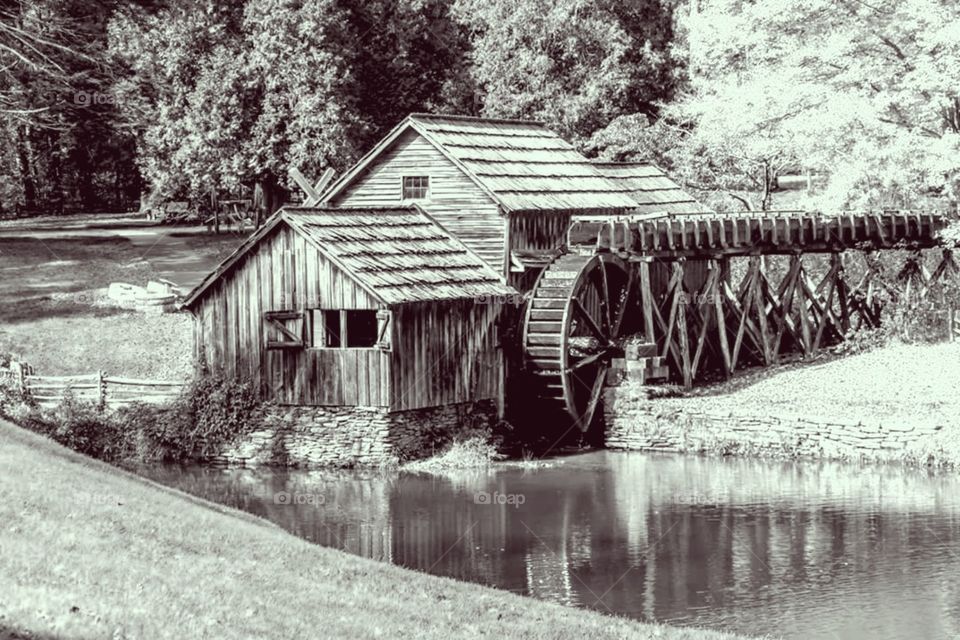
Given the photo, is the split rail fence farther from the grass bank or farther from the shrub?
the grass bank

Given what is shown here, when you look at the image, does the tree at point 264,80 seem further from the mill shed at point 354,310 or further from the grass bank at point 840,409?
the grass bank at point 840,409

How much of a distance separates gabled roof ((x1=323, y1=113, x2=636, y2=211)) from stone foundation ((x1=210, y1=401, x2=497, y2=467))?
5397mm

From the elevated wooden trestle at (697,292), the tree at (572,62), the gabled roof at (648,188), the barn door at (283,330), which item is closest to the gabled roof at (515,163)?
the gabled roof at (648,188)

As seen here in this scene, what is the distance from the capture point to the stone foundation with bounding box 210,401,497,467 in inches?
1105

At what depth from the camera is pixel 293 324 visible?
96.4ft

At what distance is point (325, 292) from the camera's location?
92.8 ft

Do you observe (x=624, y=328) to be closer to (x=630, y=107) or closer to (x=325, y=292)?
(x=325, y=292)

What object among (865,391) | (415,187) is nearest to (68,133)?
(415,187)

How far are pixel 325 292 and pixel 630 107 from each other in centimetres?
2457

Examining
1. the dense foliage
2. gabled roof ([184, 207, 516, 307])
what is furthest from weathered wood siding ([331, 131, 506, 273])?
the dense foliage

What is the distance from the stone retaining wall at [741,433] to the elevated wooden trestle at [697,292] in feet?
3.30

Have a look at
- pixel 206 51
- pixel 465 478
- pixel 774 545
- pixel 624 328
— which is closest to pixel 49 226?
pixel 206 51

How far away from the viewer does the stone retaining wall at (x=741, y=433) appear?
2750 cm

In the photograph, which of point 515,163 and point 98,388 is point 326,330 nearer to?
point 98,388
